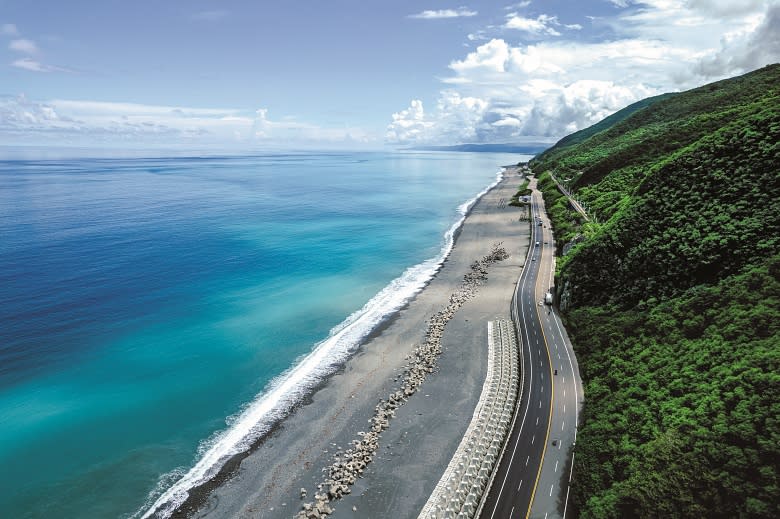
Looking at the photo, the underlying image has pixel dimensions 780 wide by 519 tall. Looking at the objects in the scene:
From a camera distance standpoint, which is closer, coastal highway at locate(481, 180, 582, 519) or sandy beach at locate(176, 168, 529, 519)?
coastal highway at locate(481, 180, 582, 519)

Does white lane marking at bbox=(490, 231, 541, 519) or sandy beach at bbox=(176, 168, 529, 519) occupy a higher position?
white lane marking at bbox=(490, 231, 541, 519)

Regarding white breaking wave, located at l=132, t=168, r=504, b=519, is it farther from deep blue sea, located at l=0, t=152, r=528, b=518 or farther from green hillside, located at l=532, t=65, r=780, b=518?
green hillside, located at l=532, t=65, r=780, b=518

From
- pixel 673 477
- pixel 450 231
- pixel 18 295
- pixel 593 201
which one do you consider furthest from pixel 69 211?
pixel 673 477

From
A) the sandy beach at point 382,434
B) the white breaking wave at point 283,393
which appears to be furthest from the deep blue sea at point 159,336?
the sandy beach at point 382,434

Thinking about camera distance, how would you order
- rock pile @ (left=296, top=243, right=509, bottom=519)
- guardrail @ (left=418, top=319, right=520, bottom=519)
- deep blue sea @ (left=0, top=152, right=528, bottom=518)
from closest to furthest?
guardrail @ (left=418, top=319, right=520, bottom=519)
rock pile @ (left=296, top=243, right=509, bottom=519)
deep blue sea @ (left=0, top=152, right=528, bottom=518)

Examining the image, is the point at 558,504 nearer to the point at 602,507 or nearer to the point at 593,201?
the point at 602,507

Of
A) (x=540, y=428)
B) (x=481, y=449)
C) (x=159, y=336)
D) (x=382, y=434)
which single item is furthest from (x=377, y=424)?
(x=159, y=336)

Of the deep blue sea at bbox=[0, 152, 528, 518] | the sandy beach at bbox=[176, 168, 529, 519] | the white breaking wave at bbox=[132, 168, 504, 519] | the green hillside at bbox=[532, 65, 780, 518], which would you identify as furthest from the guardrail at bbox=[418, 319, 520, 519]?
the deep blue sea at bbox=[0, 152, 528, 518]

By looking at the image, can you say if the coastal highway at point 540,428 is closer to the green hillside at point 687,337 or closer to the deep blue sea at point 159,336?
the green hillside at point 687,337
